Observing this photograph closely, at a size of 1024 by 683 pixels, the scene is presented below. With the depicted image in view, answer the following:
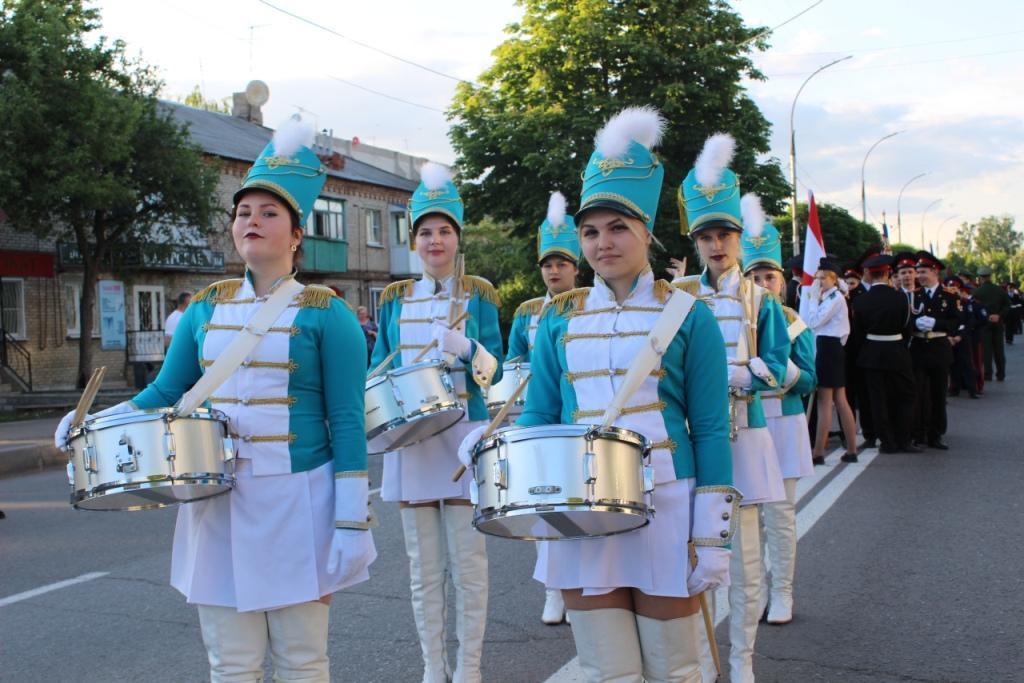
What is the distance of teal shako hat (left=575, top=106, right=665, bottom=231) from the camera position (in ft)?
11.1

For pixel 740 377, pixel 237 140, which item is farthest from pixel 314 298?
pixel 237 140

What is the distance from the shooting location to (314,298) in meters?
3.60

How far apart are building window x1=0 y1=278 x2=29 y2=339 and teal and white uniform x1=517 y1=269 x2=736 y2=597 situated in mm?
30662

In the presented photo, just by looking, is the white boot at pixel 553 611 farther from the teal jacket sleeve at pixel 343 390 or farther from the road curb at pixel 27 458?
the road curb at pixel 27 458

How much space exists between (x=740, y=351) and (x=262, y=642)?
264 cm

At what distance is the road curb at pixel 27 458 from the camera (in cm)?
1348

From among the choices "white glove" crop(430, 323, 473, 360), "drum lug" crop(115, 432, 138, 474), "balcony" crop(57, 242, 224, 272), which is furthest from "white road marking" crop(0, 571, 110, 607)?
"balcony" crop(57, 242, 224, 272)

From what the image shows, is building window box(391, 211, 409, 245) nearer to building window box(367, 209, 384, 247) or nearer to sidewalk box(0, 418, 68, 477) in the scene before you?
building window box(367, 209, 384, 247)

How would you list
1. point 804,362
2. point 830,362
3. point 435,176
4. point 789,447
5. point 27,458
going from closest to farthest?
point 435,176
point 789,447
point 804,362
point 830,362
point 27,458

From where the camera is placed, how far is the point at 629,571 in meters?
3.23

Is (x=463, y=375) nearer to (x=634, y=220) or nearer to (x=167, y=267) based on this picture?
(x=634, y=220)

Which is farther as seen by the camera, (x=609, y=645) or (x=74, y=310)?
(x=74, y=310)

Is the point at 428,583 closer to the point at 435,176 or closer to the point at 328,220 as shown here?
the point at 435,176

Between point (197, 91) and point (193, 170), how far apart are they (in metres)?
39.1
